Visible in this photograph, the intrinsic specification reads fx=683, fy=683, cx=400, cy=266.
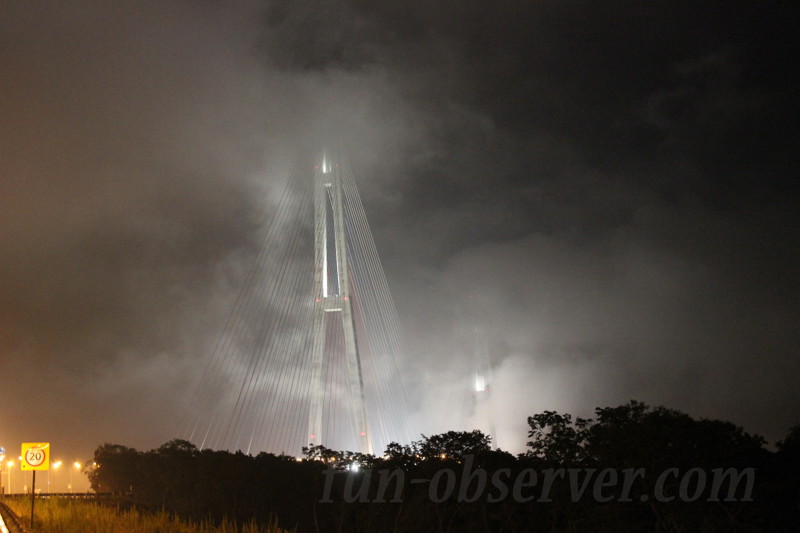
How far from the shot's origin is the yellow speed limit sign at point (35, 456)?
55.4ft

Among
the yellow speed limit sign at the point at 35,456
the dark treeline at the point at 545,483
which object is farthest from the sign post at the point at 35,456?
the dark treeline at the point at 545,483

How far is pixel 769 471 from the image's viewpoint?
21.4 metres

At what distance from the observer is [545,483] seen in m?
25.7

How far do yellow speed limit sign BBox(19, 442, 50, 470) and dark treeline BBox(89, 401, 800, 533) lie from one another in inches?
256

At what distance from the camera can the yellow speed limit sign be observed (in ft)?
55.4

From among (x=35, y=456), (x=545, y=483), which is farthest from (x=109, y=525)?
(x=545, y=483)

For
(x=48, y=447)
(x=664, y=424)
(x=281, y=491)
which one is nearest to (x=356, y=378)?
(x=281, y=491)

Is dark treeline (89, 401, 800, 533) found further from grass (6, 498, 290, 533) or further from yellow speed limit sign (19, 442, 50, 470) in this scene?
yellow speed limit sign (19, 442, 50, 470)

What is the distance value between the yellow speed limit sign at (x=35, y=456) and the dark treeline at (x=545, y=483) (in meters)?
6.49

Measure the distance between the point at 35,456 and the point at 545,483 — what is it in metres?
17.3

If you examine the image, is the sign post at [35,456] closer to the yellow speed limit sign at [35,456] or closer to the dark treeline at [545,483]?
the yellow speed limit sign at [35,456]

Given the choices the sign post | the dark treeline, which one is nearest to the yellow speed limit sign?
the sign post

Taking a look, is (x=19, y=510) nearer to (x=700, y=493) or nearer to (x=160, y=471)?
(x=700, y=493)

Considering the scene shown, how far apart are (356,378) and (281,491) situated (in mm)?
7725
